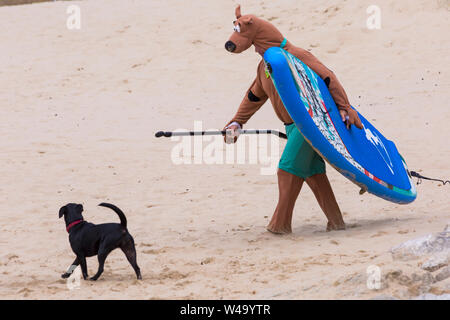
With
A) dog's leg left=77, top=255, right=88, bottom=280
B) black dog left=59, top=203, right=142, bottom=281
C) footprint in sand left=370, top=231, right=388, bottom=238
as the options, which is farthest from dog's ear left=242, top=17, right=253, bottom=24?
dog's leg left=77, top=255, right=88, bottom=280

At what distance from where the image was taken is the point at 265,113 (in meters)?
13.6

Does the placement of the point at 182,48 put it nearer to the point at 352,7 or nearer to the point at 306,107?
the point at 352,7

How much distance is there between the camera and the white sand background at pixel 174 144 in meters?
6.16

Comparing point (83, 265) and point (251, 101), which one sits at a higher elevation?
point (251, 101)

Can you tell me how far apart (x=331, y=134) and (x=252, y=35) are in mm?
1136

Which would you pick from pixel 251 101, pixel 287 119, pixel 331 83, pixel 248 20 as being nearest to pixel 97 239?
pixel 287 119

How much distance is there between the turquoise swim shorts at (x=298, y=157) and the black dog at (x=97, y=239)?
1.86 m

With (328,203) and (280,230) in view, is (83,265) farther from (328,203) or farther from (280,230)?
(328,203)

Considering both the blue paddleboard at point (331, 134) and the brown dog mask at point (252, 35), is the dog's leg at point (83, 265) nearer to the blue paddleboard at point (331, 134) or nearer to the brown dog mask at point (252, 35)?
the blue paddleboard at point (331, 134)

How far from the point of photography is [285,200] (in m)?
7.36

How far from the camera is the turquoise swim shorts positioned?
720 centimetres

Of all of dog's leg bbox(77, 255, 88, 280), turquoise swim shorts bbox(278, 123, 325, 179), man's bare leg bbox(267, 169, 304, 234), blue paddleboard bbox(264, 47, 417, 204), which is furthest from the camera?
man's bare leg bbox(267, 169, 304, 234)

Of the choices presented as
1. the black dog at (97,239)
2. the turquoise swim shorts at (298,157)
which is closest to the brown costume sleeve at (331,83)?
the turquoise swim shorts at (298,157)

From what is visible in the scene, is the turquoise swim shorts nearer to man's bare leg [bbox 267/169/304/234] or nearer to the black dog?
man's bare leg [bbox 267/169/304/234]
